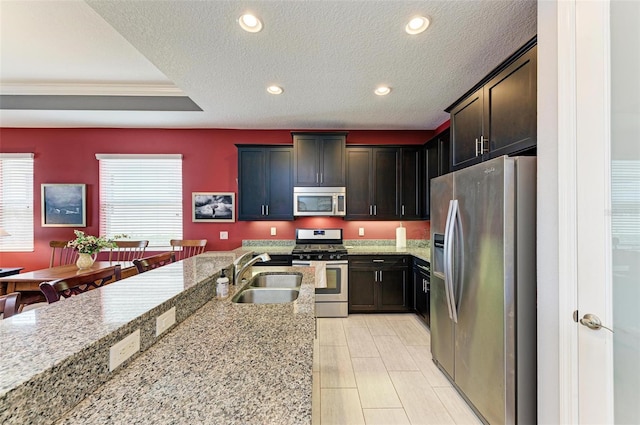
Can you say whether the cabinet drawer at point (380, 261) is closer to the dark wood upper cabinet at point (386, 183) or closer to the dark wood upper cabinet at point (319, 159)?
the dark wood upper cabinet at point (386, 183)

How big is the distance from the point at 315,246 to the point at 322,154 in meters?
1.35

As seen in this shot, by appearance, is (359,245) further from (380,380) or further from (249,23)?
(249,23)

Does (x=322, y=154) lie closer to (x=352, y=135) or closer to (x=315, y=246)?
(x=352, y=135)

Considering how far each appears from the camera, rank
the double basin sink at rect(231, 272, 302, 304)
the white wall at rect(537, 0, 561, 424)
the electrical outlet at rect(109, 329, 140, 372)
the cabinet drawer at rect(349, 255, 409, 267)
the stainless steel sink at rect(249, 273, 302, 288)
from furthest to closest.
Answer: the cabinet drawer at rect(349, 255, 409, 267) → the stainless steel sink at rect(249, 273, 302, 288) → the double basin sink at rect(231, 272, 302, 304) → the white wall at rect(537, 0, 561, 424) → the electrical outlet at rect(109, 329, 140, 372)

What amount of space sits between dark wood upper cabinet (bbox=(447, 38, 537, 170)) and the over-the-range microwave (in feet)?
5.25

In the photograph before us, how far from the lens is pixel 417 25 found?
1784 millimetres

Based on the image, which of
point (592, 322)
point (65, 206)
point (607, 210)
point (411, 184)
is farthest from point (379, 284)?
point (65, 206)

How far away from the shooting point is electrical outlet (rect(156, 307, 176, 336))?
1025mm

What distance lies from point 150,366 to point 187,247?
135 inches

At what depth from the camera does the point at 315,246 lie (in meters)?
3.88

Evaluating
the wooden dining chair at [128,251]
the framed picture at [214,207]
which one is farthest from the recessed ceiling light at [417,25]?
the wooden dining chair at [128,251]

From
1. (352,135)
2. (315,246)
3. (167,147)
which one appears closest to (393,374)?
(315,246)

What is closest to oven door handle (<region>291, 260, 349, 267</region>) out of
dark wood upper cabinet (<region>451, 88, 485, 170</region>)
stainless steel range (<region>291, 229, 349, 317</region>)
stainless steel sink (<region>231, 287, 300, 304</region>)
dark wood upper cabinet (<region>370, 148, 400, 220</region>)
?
stainless steel range (<region>291, 229, 349, 317</region>)

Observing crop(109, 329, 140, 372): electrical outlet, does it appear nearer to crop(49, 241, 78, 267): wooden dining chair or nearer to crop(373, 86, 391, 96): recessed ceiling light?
crop(373, 86, 391, 96): recessed ceiling light
